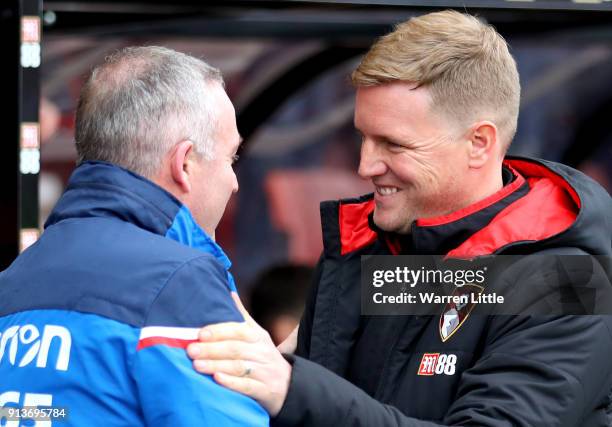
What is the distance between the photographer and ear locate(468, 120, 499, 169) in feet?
8.23

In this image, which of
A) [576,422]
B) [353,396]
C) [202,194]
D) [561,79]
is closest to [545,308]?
[576,422]

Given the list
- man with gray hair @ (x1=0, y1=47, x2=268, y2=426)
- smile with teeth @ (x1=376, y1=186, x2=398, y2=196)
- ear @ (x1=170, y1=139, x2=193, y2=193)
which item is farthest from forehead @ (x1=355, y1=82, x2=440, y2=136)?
ear @ (x1=170, y1=139, x2=193, y2=193)

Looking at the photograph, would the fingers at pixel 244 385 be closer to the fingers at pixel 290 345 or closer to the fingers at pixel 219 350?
the fingers at pixel 219 350

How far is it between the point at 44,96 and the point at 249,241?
1728 mm

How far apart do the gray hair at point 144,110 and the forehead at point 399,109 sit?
0.54 meters

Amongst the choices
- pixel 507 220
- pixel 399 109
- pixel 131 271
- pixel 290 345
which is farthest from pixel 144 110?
pixel 290 345

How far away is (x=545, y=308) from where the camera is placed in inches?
88.4

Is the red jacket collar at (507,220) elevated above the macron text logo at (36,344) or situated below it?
above

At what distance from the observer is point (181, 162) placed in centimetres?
201

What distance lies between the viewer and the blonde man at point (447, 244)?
7.02 feet

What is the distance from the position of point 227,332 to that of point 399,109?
34.2 inches

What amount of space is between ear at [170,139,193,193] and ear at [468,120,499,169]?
78cm

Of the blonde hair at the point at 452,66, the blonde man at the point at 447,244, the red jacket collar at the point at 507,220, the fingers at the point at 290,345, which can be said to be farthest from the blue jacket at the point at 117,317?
the fingers at the point at 290,345

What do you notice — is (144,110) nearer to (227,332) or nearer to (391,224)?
(227,332)
